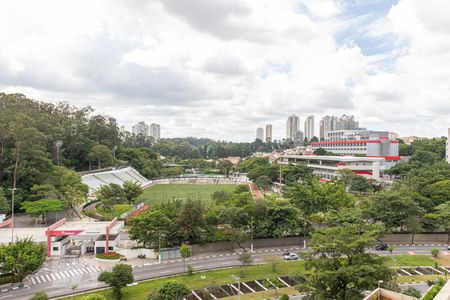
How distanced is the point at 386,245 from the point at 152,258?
2260cm

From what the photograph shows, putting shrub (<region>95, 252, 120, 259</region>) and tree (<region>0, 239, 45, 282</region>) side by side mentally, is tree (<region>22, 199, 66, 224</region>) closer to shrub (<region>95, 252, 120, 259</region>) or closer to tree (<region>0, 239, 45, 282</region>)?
shrub (<region>95, 252, 120, 259</region>)

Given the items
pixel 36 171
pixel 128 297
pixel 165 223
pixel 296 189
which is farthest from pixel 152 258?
pixel 36 171

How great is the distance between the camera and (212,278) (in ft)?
81.6

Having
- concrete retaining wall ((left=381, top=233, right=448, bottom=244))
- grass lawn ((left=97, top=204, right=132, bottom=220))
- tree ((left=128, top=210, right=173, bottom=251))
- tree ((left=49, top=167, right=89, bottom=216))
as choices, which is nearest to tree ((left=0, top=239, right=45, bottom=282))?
tree ((left=128, top=210, right=173, bottom=251))

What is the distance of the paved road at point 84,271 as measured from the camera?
75.0 ft

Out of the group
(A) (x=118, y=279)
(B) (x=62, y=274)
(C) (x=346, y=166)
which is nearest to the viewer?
(A) (x=118, y=279)

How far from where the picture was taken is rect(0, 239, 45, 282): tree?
22.7 meters

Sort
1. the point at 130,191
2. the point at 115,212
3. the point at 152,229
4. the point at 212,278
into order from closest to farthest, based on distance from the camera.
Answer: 1. the point at 212,278
2. the point at 152,229
3. the point at 115,212
4. the point at 130,191

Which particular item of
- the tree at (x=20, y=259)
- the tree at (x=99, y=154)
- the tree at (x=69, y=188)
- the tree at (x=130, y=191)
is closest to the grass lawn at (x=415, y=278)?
the tree at (x=20, y=259)

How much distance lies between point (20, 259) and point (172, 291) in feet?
38.4

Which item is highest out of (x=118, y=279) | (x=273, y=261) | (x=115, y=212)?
(x=118, y=279)

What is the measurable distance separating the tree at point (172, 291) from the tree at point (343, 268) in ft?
22.2

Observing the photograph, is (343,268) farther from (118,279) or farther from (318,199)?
(318,199)

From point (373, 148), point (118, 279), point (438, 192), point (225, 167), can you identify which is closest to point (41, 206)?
point (118, 279)
